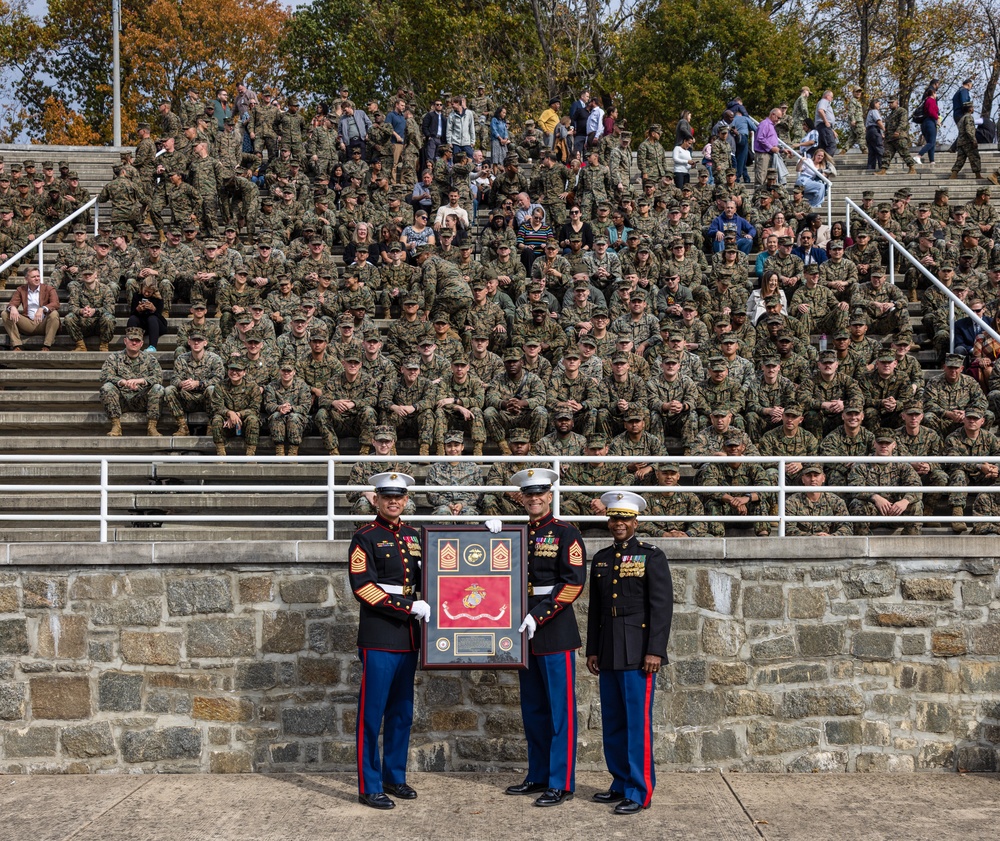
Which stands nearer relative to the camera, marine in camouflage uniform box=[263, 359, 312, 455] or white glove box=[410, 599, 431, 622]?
white glove box=[410, 599, 431, 622]

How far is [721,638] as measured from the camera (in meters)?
9.29

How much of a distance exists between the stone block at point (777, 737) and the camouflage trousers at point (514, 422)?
368 cm

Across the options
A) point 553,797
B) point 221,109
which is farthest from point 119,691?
point 221,109

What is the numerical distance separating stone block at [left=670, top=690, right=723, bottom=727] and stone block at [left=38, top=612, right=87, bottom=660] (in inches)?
176

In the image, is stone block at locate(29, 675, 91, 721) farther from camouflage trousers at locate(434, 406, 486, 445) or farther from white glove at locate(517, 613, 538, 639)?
camouflage trousers at locate(434, 406, 486, 445)

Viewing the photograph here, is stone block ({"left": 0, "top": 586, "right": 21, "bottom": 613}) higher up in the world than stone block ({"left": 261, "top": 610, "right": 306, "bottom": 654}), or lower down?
higher up

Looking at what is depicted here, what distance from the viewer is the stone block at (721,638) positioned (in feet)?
→ 30.5

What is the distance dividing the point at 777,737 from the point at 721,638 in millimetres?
849

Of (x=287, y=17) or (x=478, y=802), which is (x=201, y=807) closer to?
(x=478, y=802)

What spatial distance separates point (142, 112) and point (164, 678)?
3563 cm

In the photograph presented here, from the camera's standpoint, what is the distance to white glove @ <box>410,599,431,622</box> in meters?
8.23

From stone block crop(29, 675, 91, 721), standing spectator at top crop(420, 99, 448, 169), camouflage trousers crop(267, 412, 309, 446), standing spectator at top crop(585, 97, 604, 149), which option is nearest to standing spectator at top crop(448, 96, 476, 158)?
standing spectator at top crop(420, 99, 448, 169)

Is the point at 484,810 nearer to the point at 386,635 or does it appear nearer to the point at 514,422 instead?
the point at 386,635

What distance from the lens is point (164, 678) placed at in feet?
30.5
